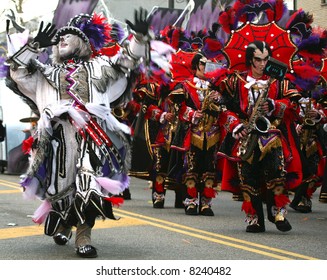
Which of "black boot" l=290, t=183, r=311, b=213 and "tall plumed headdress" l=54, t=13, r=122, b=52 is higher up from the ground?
"tall plumed headdress" l=54, t=13, r=122, b=52

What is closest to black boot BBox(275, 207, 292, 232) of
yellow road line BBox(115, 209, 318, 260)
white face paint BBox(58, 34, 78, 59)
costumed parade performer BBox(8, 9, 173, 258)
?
yellow road line BBox(115, 209, 318, 260)

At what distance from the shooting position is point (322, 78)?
9844mm

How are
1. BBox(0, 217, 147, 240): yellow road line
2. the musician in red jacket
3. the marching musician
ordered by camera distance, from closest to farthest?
BBox(0, 217, 147, 240): yellow road line < the musician in red jacket < the marching musician

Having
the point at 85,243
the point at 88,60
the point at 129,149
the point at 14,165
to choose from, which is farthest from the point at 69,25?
the point at 14,165

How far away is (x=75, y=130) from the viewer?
22.9 ft

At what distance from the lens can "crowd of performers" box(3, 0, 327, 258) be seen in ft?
22.7

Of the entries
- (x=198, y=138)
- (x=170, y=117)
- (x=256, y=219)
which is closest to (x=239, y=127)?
(x=256, y=219)

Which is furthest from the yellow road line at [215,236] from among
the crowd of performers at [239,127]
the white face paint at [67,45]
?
the white face paint at [67,45]

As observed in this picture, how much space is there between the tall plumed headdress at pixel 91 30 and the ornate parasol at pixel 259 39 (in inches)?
66.4

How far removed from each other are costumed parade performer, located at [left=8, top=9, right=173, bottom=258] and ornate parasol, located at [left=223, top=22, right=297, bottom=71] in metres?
1.91

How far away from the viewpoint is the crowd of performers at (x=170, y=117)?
692 cm

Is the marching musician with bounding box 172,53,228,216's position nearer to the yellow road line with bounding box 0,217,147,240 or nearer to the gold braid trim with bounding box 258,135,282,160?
the yellow road line with bounding box 0,217,147,240

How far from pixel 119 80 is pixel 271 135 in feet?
6.62

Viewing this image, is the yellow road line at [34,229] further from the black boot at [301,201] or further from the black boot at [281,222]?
the black boot at [301,201]
